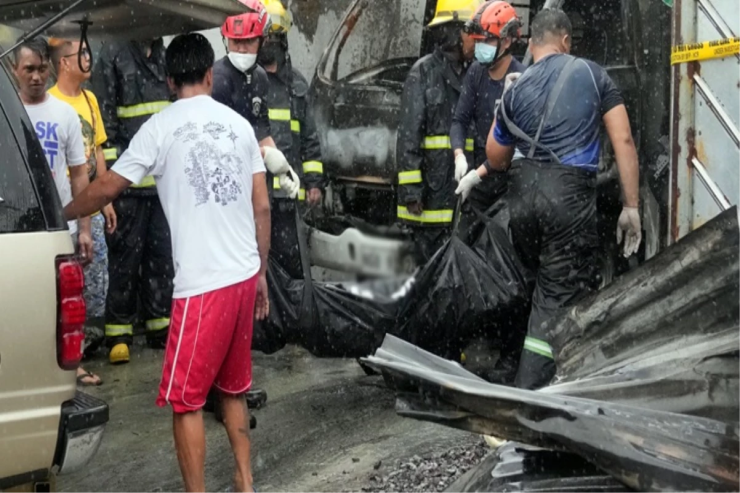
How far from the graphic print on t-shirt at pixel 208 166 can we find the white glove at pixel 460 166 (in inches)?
84.4

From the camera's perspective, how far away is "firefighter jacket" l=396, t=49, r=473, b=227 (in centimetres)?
595

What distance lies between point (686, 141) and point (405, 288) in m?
3.74

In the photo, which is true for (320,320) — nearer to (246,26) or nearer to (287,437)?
(287,437)

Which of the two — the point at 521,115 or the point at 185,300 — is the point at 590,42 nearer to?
the point at 521,115

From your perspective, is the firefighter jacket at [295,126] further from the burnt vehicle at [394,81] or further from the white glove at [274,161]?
the white glove at [274,161]

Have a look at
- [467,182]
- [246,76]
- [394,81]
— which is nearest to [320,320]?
[467,182]

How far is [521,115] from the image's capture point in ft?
15.5

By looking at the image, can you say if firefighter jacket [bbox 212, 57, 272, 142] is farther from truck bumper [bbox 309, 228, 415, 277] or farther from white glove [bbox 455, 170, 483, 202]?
truck bumper [bbox 309, 228, 415, 277]

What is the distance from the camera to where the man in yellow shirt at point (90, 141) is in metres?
5.72

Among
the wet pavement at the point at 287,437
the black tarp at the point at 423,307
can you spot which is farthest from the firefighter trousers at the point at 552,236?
the wet pavement at the point at 287,437

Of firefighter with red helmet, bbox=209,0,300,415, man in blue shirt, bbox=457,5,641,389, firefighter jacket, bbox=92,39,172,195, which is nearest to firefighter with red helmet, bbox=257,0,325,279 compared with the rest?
firefighter with red helmet, bbox=209,0,300,415

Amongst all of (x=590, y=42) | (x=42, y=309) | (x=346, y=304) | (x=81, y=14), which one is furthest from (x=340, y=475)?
(x=590, y=42)

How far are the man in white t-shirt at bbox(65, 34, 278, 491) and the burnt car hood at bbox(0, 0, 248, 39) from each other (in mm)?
171

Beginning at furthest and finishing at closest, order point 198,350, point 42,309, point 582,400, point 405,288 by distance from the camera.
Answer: point 198,350, point 42,309, point 582,400, point 405,288
